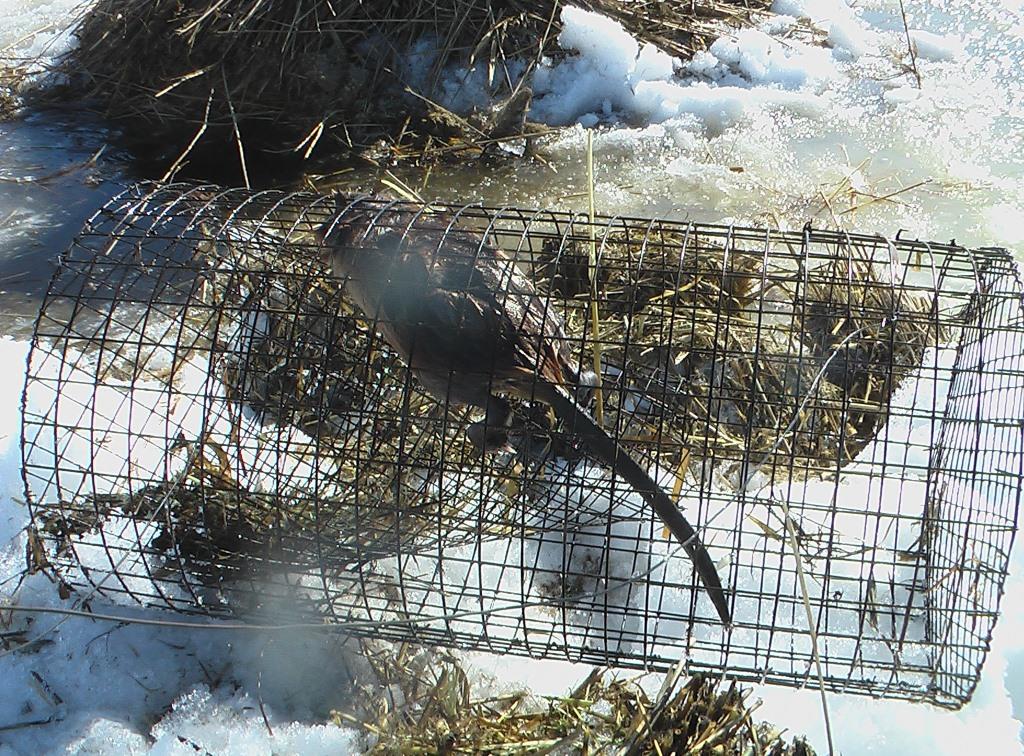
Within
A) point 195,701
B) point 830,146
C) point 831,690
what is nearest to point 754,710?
point 831,690

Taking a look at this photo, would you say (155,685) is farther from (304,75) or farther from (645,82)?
(645,82)

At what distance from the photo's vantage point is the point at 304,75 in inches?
214

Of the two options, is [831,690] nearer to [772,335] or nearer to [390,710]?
[390,710]

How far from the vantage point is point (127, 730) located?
8.20 feet

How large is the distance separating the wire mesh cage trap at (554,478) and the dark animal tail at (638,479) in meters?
0.04

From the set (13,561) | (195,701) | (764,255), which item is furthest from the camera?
(13,561)

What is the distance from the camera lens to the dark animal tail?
2.37 metres

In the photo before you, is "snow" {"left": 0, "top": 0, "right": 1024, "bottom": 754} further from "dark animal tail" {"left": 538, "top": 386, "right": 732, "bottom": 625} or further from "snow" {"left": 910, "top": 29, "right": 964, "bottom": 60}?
"dark animal tail" {"left": 538, "top": 386, "right": 732, "bottom": 625}

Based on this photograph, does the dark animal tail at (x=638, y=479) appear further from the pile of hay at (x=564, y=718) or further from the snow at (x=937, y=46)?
the snow at (x=937, y=46)

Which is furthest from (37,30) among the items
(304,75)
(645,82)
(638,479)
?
(638,479)

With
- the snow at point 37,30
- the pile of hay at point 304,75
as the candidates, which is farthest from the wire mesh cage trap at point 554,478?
the snow at point 37,30

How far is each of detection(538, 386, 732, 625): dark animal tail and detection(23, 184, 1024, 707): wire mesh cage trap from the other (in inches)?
1.6

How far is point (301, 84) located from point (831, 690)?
4197mm

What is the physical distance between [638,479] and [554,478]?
709mm
